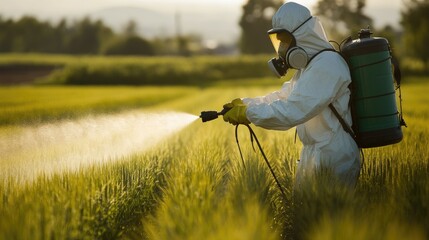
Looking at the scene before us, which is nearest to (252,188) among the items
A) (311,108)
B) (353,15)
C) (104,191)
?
(311,108)

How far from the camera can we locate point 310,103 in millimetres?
4070

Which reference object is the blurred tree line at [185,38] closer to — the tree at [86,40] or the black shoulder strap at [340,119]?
the tree at [86,40]

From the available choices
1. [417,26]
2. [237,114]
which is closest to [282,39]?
[237,114]

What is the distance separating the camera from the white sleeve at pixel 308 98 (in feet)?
13.4

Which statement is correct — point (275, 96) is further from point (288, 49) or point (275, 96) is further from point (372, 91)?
point (372, 91)

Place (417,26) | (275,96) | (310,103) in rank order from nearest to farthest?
(310,103)
(275,96)
(417,26)

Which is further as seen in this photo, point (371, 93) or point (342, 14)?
point (342, 14)

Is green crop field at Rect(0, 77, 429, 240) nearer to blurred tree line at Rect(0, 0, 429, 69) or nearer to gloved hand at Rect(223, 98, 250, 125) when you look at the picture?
gloved hand at Rect(223, 98, 250, 125)

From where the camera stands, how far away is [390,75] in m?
4.49

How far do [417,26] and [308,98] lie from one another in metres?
46.7

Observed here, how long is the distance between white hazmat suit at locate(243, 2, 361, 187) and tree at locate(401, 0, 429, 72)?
44.6m

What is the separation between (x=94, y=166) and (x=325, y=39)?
7.07 ft

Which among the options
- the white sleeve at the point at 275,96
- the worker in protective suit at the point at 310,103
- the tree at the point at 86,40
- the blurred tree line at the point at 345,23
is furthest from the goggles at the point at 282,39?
the tree at the point at 86,40

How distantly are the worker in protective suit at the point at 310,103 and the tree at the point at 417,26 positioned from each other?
146 feet
